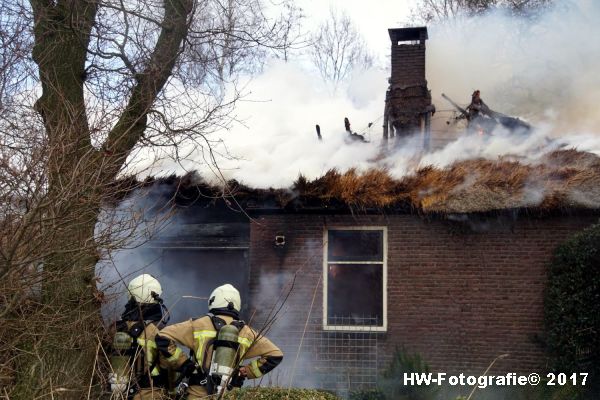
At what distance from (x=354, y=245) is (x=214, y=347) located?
586cm

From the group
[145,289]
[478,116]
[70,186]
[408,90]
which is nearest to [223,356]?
[145,289]

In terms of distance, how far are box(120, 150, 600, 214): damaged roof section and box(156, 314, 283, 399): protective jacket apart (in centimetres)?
457

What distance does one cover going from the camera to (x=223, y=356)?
6.33 m

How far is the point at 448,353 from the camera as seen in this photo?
1152 centimetres

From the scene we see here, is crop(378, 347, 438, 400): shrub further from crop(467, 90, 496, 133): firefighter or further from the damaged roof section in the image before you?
crop(467, 90, 496, 133): firefighter

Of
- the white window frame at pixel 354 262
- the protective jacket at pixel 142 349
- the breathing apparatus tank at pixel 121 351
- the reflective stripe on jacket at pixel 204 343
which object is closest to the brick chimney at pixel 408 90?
the white window frame at pixel 354 262

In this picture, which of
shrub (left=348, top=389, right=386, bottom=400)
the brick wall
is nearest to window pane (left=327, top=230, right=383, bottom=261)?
the brick wall

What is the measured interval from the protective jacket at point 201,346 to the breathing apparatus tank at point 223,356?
0.32 feet

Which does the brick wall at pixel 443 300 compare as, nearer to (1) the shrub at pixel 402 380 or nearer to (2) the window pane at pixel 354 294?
(2) the window pane at pixel 354 294

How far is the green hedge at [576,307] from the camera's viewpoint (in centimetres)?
1020

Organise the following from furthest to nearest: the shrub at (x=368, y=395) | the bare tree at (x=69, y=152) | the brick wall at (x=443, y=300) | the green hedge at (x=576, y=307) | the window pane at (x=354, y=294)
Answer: the window pane at (x=354, y=294)
the brick wall at (x=443, y=300)
the shrub at (x=368, y=395)
the green hedge at (x=576, y=307)
the bare tree at (x=69, y=152)

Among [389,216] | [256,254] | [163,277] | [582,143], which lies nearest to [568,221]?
[582,143]

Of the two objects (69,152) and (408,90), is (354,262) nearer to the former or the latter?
(408,90)

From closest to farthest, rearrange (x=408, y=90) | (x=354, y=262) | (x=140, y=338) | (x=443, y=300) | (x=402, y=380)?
(x=140, y=338), (x=402, y=380), (x=443, y=300), (x=354, y=262), (x=408, y=90)
